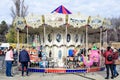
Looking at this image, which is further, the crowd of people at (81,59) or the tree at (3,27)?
the tree at (3,27)

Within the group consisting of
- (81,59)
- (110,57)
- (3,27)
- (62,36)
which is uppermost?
(3,27)

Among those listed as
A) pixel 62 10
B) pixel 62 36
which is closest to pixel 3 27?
pixel 62 36

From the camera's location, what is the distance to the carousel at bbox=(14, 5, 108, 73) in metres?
19.3

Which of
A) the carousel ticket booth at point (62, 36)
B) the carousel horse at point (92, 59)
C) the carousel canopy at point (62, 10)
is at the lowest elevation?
the carousel horse at point (92, 59)

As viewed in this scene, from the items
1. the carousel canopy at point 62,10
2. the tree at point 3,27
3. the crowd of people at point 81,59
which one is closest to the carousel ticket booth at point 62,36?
the carousel canopy at point 62,10

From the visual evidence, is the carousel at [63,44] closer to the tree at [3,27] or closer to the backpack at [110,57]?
the backpack at [110,57]

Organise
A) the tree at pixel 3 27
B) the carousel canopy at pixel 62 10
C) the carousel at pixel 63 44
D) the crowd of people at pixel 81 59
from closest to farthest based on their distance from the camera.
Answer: the crowd of people at pixel 81 59
the carousel at pixel 63 44
the carousel canopy at pixel 62 10
the tree at pixel 3 27

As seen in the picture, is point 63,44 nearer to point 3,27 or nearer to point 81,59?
point 81,59

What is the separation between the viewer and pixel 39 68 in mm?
19469

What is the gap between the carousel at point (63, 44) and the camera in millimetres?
19297

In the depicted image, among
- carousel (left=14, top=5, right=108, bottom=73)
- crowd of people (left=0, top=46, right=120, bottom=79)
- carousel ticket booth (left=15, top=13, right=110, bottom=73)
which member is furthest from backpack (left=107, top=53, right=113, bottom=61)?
carousel ticket booth (left=15, top=13, right=110, bottom=73)

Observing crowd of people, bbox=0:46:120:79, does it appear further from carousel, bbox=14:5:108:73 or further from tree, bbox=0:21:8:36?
tree, bbox=0:21:8:36

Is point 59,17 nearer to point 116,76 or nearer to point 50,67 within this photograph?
point 50,67

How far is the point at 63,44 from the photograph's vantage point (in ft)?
71.3
